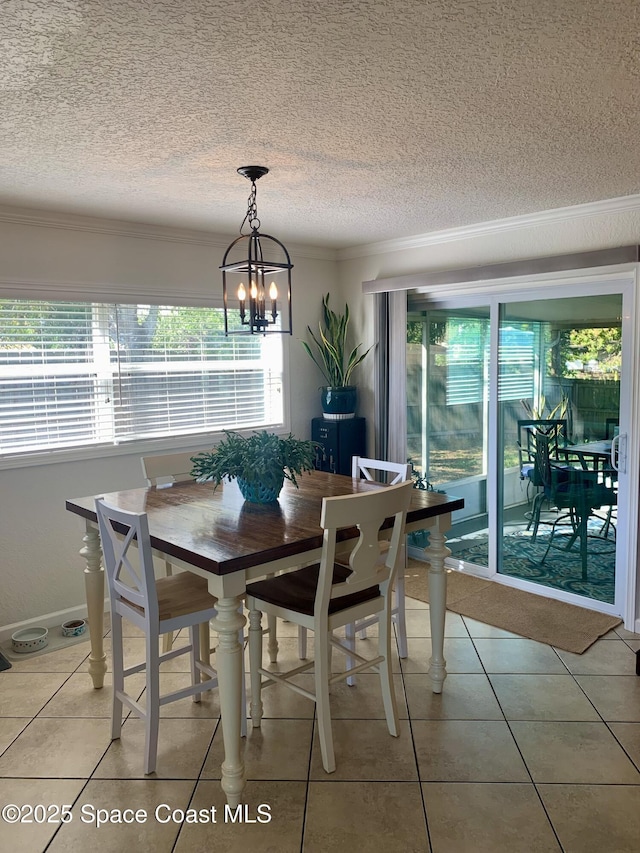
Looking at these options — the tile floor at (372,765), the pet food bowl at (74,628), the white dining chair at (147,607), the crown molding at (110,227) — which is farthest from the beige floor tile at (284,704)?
the crown molding at (110,227)

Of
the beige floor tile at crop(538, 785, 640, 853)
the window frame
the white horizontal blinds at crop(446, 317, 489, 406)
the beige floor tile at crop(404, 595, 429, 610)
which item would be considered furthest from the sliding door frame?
the beige floor tile at crop(538, 785, 640, 853)

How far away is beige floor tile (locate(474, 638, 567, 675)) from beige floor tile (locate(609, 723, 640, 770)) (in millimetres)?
456

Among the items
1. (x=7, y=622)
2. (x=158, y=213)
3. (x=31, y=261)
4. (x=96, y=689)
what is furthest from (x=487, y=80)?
(x=7, y=622)

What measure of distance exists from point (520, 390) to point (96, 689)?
303 centimetres

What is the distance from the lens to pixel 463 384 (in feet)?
15.0

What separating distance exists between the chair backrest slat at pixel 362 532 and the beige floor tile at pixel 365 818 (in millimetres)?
633

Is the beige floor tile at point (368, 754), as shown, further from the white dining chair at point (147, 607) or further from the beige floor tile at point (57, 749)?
the beige floor tile at point (57, 749)

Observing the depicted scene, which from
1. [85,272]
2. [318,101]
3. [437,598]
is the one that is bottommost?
[437,598]

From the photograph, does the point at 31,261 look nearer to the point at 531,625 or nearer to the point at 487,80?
the point at 487,80

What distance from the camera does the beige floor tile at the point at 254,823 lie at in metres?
2.06

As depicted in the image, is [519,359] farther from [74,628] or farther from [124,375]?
[74,628]

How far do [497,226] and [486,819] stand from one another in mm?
3271

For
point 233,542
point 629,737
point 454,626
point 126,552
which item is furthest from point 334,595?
point 454,626

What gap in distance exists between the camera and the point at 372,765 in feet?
8.00
